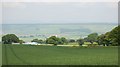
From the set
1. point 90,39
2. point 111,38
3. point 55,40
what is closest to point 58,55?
point 55,40

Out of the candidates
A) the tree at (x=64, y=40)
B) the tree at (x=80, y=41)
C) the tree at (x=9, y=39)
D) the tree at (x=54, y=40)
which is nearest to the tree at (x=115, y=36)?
the tree at (x=80, y=41)

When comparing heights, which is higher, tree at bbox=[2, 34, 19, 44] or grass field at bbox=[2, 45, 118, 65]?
tree at bbox=[2, 34, 19, 44]

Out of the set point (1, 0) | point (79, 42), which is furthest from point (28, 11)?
point (79, 42)

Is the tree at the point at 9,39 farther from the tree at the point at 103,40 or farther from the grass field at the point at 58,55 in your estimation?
the tree at the point at 103,40

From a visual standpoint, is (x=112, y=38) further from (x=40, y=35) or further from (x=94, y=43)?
(x=40, y=35)

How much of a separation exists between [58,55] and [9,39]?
0.76 metres

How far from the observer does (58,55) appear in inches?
154

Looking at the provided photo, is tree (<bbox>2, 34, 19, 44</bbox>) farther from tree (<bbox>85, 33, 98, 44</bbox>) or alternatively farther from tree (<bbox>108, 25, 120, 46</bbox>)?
tree (<bbox>108, 25, 120, 46</bbox>)

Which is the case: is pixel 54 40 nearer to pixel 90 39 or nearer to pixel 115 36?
pixel 90 39

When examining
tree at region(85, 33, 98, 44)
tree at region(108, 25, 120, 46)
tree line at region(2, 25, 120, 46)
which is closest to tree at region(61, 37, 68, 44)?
tree line at region(2, 25, 120, 46)

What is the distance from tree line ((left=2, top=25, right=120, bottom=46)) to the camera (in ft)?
12.2

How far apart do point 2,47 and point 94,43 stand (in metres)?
1.36

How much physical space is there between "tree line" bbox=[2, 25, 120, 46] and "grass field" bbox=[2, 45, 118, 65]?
78mm

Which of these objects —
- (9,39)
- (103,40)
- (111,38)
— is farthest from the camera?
(103,40)
